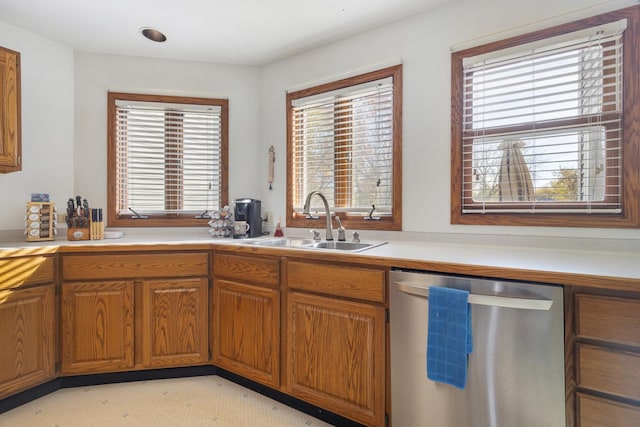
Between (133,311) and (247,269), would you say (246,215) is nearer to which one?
(247,269)

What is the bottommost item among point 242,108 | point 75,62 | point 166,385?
point 166,385

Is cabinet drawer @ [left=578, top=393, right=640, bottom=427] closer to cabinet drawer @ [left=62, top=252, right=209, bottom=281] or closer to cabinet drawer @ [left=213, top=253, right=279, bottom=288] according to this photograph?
cabinet drawer @ [left=213, top=253, right=279, bottom=288]

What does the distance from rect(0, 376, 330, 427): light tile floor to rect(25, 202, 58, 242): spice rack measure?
3.36 feet

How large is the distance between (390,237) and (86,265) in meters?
1.96

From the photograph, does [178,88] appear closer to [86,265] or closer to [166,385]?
[86,265]

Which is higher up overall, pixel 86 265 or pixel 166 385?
pixel 86 265

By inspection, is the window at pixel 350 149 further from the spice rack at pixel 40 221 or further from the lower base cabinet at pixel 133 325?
the spice rack at pixel 40 221

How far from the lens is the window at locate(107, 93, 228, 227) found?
8.98 feet

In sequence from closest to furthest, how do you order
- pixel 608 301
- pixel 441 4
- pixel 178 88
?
1. pixel 608 301
2. pixel 441 4
3. pixel 178 88

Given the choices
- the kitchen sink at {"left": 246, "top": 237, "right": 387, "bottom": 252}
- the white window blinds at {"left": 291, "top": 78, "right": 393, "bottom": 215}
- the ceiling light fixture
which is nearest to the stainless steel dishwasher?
the kitchen sink at {"left": 246, "top": 237, "right": 387, "bottom": 252}

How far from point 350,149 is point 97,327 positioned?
6.76ft

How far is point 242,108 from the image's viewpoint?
116 inches

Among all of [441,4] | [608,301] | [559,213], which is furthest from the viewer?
[441,4]

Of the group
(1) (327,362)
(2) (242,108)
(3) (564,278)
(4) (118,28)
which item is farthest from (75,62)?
(3) (564,278)
